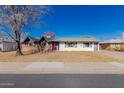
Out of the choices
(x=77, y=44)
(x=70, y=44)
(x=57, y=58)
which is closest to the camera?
(x=57, y=58)

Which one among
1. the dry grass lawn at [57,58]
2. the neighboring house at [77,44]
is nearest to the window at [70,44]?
the neighboring house at [77,44]

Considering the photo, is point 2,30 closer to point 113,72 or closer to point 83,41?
point 113,72

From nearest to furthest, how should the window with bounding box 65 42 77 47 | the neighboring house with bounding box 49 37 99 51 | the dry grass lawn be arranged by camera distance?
the dry grass lawn
the neighboring house with bounding box 49 37 99 51
the window with bounding box 65 42 77 47

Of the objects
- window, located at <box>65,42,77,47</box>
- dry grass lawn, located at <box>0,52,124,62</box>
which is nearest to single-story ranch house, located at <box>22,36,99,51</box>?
window, located at <box>65,42,77,47</box>

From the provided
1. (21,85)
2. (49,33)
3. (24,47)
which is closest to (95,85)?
(21,85)

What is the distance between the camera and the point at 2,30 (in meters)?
26.0

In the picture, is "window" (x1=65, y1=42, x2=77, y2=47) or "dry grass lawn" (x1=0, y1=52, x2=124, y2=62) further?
"window" (x1=65, y1=42, x2=77, y2=47)

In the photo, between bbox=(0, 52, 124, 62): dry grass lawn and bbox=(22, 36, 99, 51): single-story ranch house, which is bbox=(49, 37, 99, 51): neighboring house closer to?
bbox=(22, 36, 99, 51): single-story ranch house

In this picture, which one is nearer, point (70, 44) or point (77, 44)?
point (77, 44)

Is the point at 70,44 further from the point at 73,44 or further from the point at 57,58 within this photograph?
the point at 57,58

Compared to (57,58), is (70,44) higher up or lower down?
higher up

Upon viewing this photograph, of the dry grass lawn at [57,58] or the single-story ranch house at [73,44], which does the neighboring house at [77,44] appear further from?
the dry grass lawn at [57,58]

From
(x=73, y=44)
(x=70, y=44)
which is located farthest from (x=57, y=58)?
(x=70, y=44)
